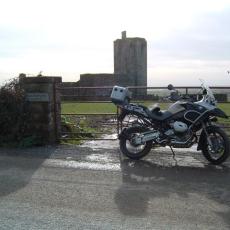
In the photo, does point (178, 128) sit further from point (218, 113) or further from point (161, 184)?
point (161, 184)

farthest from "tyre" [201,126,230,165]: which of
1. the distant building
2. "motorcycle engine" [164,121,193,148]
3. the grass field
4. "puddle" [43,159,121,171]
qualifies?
the distant building

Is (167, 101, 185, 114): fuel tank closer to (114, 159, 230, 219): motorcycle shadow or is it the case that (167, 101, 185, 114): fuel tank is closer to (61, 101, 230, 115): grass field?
(114, 159, 230, 219): motorcycle shadow

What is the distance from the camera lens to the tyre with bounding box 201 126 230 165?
8297mm

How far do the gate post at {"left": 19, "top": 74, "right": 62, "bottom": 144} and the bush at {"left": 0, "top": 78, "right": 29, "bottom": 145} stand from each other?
145mm

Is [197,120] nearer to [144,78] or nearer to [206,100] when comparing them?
[206,100]

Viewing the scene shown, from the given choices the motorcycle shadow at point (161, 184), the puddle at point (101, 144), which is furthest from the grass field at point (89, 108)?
the motorcycle shadow at point (161, 184)

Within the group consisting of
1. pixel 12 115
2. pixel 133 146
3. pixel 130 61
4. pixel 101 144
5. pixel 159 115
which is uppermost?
pixel 130 61

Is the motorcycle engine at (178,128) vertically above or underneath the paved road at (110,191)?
above

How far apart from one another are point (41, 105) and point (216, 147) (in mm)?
3886

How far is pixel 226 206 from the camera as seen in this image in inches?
235

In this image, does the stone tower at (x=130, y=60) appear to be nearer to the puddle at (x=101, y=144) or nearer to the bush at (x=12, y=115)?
the puddle at (x=101, y=144)

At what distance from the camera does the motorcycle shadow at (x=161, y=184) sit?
20.2 feet

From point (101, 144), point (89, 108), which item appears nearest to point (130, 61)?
point (89, 108)

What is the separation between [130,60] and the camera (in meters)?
32.7
